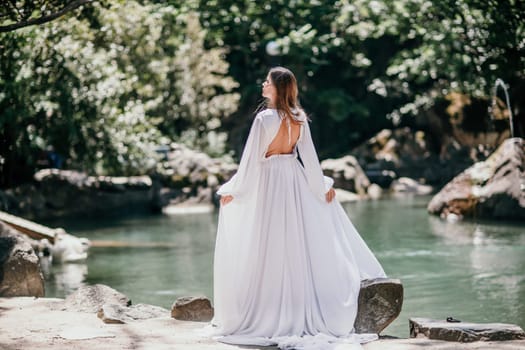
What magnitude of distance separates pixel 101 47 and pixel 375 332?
15.8 metres

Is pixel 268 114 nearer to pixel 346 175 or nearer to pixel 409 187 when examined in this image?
pixel 346 175

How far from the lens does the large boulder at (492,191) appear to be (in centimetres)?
1611

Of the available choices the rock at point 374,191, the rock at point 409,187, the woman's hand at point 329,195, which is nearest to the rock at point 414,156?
the rock at point 409,187

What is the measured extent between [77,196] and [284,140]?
14.8m

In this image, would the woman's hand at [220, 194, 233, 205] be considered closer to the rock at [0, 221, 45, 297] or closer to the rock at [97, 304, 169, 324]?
the rock at [97, 304, 169, 324]

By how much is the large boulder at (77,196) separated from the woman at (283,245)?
44.7 feet

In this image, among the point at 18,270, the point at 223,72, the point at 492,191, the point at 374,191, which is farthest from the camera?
the point at 223,72

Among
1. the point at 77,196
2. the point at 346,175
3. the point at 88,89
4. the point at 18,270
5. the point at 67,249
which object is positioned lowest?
the point at 67,249

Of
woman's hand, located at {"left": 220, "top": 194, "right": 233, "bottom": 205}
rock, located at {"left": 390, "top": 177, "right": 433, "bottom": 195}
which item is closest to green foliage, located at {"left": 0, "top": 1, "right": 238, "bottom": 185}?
woman's hand, located at {"left": 220, "top": 194, "right": 233, "bottom": 205}

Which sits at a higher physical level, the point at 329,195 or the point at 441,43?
the point at 441,43

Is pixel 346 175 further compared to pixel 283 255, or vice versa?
pixel 346 175

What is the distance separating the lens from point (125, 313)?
6.51 m

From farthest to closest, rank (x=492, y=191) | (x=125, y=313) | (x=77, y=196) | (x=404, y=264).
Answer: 1. (x=77, y=196)
2. (x=492, y=191)
3. (x=404, y=264)
4. (x=125, y=313)

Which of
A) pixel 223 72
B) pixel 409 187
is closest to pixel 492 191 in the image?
pixel 409 187
